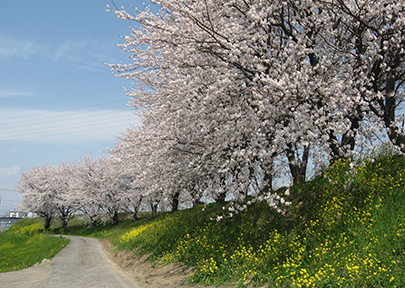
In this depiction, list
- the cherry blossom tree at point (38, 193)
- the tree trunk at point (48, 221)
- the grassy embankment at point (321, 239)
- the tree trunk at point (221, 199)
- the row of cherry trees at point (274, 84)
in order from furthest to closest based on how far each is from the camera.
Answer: the tree trunk at point (48, 221) < the cherry blossom tree at point (38, 193) < the tree trunk at point (221, 199) < the row of cherry trees at point (274, 84) < the grassy embankment at point (321, 239)

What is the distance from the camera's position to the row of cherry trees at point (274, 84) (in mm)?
7945

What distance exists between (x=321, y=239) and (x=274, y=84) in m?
4.12

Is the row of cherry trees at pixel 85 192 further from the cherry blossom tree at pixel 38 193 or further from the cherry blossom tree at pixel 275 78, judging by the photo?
the cherry blossom tree at pixel 275 78

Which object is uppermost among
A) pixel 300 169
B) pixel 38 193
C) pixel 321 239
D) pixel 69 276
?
pixel 38 193

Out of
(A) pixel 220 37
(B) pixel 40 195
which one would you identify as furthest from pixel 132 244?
(B) pixel 40 195

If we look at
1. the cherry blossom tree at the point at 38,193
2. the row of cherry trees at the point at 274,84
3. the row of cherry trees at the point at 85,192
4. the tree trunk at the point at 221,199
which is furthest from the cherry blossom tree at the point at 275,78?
the cherry blossom tree at the point at 38,193

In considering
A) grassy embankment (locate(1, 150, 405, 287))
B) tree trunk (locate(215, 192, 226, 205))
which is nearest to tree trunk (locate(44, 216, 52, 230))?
tree trunk (locate(215, 192, 226, 205))

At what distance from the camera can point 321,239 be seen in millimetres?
7633

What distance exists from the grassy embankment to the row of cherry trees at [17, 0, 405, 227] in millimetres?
1004

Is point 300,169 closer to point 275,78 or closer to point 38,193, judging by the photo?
point 275,78

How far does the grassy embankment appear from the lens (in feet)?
19.8

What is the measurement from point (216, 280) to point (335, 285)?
3.70m

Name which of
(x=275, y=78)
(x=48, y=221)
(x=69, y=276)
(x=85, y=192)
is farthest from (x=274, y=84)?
(x=48, y=221)

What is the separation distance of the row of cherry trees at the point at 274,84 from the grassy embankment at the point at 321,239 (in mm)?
1004
